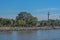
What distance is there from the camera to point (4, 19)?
82625mm

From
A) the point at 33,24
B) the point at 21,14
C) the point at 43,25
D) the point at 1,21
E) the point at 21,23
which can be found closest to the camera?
the point at 1,21

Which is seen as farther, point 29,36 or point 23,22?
point 23,22

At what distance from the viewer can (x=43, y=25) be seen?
4109 inches

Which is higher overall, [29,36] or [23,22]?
[23,22]

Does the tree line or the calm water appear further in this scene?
the tree line

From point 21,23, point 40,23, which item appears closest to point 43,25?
point 40,23

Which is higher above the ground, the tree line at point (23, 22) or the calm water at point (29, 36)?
the tree line at point (23, 22)

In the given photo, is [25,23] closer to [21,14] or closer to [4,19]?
[4,19]

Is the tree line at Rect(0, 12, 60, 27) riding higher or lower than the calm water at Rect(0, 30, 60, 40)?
higher

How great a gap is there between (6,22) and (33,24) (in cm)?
1600

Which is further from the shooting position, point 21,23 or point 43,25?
point 43,25

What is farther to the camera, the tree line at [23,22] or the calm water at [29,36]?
the tree line at [23,22]

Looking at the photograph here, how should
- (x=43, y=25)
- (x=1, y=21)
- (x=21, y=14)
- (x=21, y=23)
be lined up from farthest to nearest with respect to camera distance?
1. (x=21, y=14)
2. (x=43, y=25)
3. (x=21, y=23)
4. (x=1, y=21)

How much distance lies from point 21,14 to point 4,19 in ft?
102
